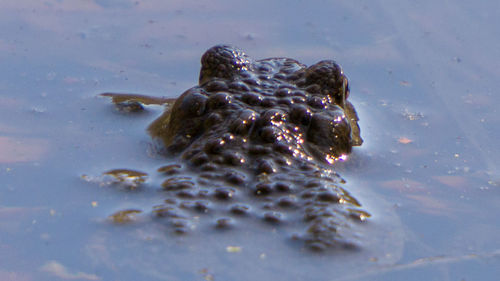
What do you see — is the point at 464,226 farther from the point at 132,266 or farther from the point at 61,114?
the point at 61,114

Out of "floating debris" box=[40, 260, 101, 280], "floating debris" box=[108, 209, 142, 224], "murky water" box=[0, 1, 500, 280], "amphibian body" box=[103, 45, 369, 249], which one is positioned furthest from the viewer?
"amphibian body" box=[103, 45, 369, 249]

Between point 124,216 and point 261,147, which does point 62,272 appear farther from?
point 261,147

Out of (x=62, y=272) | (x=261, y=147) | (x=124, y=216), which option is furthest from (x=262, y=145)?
(x=62, y=272)

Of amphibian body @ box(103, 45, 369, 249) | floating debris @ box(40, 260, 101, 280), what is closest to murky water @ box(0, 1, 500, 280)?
floating debris @ box(40, 260, 101, 280)

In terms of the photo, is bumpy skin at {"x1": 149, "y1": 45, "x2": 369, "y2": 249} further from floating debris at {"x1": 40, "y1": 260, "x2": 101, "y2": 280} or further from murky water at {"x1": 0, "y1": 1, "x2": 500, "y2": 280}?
floating debris at {"x1": 40, "y1": 260, "x2": 101, "y2": 280}

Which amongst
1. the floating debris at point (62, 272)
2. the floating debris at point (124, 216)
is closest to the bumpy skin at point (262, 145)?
the floating debris at point (124, 216)

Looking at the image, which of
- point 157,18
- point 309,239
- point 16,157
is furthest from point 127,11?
point 309,239
